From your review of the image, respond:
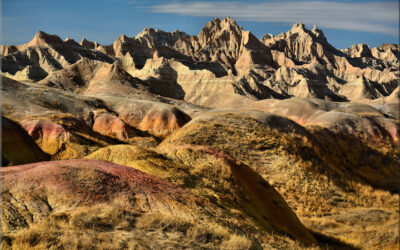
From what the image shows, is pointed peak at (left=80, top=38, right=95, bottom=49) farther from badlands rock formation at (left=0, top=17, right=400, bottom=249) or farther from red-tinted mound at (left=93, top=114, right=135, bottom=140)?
red-tinted mound at (left=93, top=114, right=135, bottom=140)

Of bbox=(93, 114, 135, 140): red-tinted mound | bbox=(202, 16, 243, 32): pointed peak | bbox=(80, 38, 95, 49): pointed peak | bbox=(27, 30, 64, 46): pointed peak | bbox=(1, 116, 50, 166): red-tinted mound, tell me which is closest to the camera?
bbox=(1, 116, 50, 166): red-tinted mound

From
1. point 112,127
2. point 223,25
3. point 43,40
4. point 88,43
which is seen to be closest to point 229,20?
point 223,25

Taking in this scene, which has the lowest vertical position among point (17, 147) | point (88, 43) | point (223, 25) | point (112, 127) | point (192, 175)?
point (112, 127)

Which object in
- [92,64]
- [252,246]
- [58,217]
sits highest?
[92,64]

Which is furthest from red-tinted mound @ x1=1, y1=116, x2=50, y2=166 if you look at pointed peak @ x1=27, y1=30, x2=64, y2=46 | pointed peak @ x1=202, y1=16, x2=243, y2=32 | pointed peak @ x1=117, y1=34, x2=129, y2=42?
pointed peak @ x1=202, y1=16, x2=243, y2=32

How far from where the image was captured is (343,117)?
40812 millimetres

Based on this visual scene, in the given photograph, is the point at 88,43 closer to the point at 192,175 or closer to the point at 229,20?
the point at 229,20

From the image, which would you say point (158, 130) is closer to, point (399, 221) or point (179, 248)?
point (399, 221)

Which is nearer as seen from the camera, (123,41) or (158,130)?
(158,130)

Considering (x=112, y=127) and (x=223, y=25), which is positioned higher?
(x=223, y=25)

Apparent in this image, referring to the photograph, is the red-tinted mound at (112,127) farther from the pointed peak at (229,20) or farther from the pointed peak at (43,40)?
the pointed peak at (229,20)

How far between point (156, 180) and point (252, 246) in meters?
4.37

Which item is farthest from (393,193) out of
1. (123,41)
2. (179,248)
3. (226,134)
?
(123,41)

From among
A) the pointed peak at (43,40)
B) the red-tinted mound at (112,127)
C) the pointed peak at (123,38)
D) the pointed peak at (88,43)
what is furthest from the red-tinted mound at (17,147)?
the pointed peak at (88,43)
